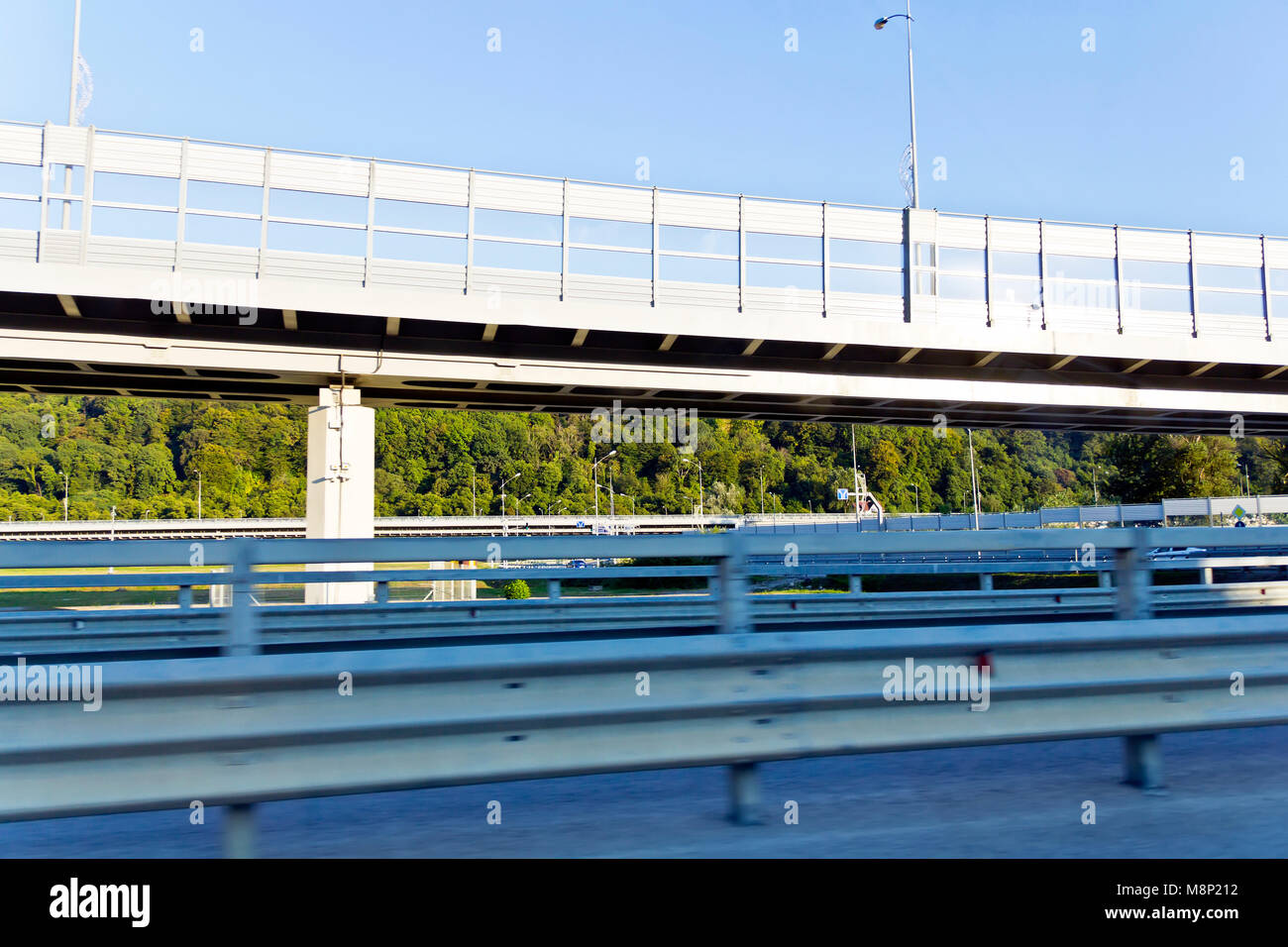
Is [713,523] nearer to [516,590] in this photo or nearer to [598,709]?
[516,590]

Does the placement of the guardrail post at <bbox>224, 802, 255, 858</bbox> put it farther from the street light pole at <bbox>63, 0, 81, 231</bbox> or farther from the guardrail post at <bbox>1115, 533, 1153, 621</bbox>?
the street light pole at <bbox>63, 0, 81, 231</bbox>

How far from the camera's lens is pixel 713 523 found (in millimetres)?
92500

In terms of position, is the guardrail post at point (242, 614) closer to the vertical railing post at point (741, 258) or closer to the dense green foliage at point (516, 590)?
the vertical railing post at point (741, 258)

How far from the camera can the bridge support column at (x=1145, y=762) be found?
16.7 feet

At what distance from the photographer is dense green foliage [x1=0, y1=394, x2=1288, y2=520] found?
143875 mm

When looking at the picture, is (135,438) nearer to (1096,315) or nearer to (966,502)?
(966,502)

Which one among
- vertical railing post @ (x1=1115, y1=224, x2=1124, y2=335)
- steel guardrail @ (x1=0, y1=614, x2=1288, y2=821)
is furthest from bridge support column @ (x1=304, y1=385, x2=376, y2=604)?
steel guardrail @ (x1=0, y1=614, x2=1288, y2=821)

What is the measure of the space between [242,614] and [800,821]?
2.61 m

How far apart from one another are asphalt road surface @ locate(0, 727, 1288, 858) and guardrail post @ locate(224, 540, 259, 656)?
0.82 metres

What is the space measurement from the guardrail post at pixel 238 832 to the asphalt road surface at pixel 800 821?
0.20 meters

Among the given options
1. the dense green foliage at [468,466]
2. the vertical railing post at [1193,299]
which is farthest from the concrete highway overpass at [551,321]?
the dense green foliage at [468,466]
